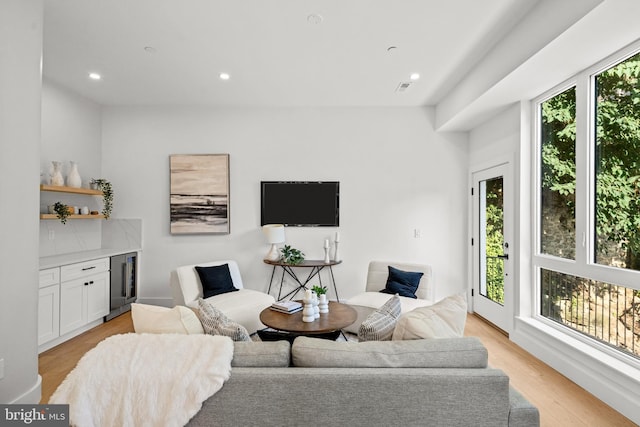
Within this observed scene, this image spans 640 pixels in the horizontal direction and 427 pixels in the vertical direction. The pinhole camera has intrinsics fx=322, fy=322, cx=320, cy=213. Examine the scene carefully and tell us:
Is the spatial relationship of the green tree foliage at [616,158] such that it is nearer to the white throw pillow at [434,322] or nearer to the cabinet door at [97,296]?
the white throw pillow at [434,322]

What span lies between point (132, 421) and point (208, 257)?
3.50m

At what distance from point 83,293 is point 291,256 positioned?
2.34 meters

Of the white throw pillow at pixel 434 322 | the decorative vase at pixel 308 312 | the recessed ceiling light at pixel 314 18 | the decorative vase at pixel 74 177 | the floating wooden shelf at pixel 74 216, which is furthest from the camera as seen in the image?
the decorative vase at pixel 74 177

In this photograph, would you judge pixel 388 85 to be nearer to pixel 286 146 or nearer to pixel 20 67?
pixel 286 146

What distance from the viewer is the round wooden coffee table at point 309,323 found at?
2.50m

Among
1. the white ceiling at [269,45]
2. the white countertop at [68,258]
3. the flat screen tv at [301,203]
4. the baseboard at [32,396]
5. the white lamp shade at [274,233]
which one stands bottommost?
the baseboard at [32,396]

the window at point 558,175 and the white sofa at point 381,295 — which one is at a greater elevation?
the window at point 558,175

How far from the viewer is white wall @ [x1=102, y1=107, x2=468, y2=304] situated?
4586mm

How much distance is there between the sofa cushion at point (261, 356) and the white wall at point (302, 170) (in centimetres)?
315

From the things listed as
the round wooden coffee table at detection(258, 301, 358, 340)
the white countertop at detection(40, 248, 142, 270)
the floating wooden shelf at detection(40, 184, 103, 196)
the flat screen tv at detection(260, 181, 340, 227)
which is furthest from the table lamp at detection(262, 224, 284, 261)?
the floating wooden shelf at detection(40, 184, 103, 196)

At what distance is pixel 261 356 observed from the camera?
1.41 m

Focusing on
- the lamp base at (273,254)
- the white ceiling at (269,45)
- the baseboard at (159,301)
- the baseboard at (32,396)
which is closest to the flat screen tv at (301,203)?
the lamp base at (273,254)

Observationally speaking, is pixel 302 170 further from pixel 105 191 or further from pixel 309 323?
pixel 105 191

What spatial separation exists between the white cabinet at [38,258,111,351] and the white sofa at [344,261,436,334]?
288 centimetres
